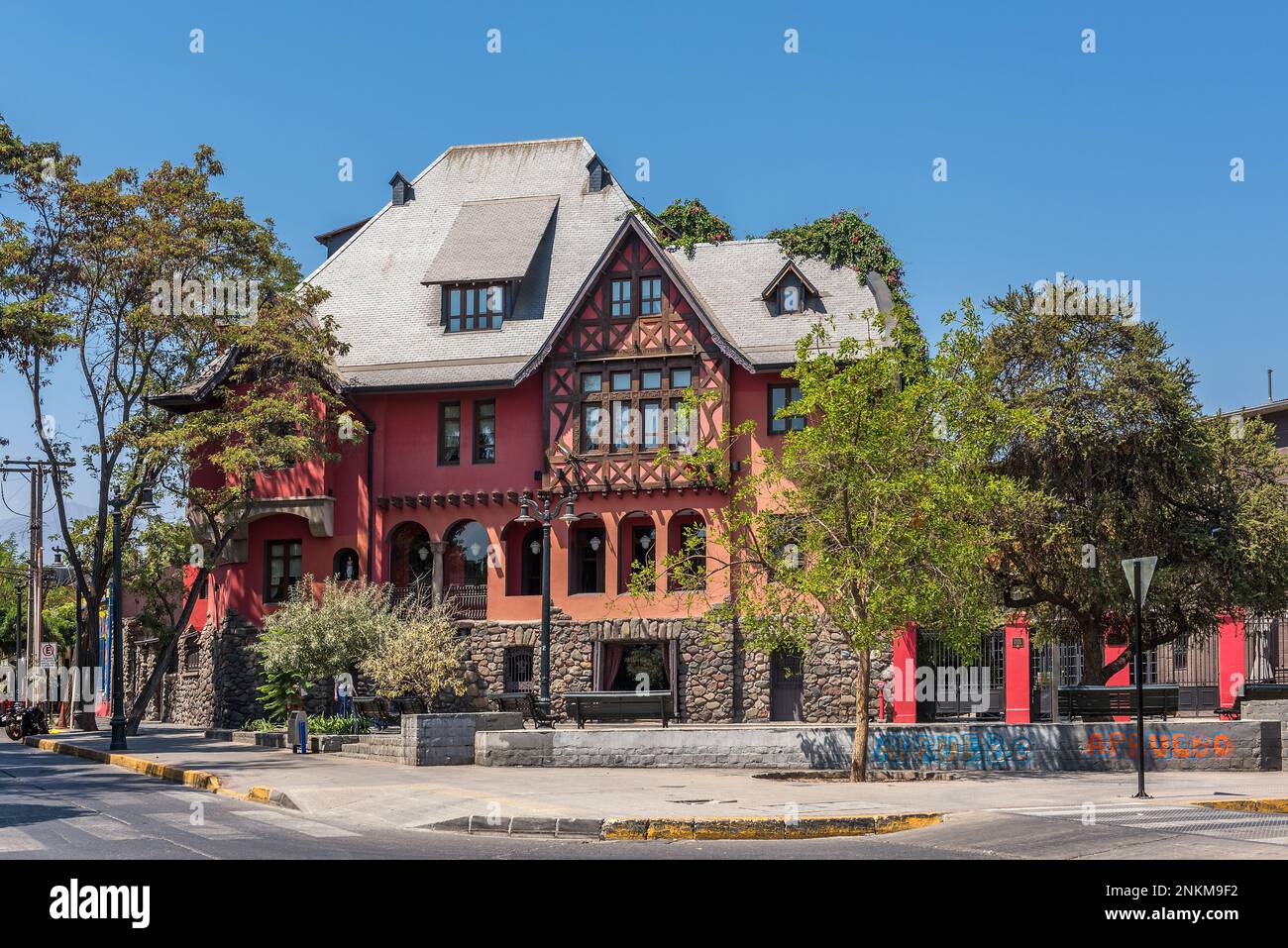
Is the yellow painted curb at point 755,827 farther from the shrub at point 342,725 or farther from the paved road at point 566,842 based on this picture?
the shrub at point 342,725

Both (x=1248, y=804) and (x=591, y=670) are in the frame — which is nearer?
(x=1248, y=804)

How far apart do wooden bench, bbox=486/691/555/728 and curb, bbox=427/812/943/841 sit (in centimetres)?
1130

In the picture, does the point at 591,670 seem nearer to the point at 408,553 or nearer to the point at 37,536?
the point at 408,553

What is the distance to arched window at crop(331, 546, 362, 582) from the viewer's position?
41344 millimetres

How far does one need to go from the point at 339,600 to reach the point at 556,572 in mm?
6652

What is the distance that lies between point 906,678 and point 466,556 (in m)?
12.6

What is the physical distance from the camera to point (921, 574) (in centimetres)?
2322

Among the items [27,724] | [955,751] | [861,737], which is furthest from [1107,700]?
[27,724]

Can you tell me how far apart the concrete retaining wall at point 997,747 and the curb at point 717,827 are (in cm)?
746

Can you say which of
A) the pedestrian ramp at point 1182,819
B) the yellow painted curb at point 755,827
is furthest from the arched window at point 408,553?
the pedestrian ramp at point 1182,819

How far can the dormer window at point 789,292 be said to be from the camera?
127ft

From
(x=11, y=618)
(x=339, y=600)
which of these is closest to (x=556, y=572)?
(x=339, y=600)

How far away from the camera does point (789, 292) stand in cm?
3906
